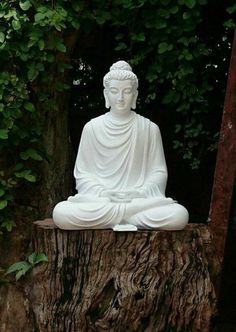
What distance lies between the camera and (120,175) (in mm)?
3844

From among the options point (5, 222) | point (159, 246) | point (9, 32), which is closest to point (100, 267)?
point (159, 246)

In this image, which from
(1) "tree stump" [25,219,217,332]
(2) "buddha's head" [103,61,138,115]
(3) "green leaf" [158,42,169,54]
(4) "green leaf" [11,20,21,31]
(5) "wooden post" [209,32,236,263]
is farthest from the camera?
(3) "green leaf" [158,42,169,54]

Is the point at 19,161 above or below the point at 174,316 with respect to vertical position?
above

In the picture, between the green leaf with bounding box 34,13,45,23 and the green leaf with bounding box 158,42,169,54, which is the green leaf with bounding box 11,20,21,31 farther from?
the green leaf with bounding box 158,42,169,54

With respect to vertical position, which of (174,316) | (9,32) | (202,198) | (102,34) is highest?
(102,34)

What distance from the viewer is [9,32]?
15.1ft

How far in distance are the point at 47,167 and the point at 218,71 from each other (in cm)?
159

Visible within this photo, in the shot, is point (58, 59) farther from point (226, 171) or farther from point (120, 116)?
point (226, 171)

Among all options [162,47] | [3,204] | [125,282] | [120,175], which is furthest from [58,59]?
[125,282]

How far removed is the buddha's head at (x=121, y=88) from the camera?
3.89 m

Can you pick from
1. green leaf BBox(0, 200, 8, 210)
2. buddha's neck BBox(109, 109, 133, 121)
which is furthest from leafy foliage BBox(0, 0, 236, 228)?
buddha's neck BBox(109, 109, 133, 121)

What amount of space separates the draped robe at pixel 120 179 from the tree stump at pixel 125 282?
0.08m

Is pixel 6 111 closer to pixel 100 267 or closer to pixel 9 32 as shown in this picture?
pixel 9 32

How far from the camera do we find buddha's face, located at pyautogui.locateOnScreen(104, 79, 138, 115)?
390 centimetres
